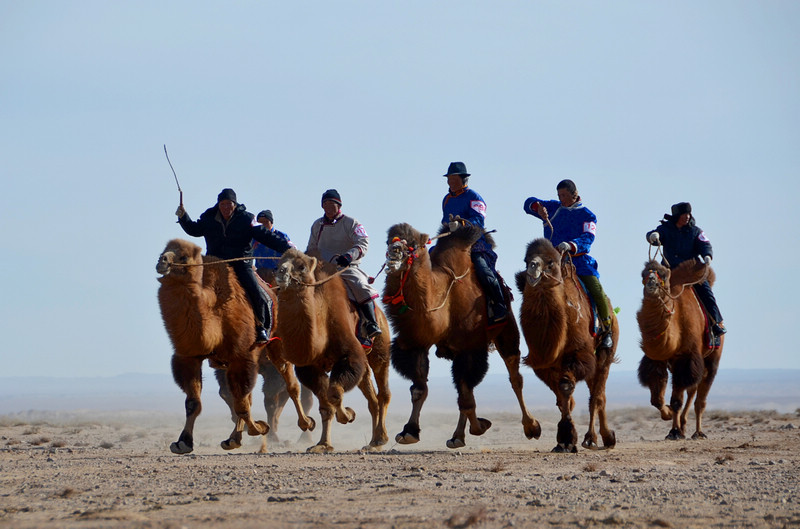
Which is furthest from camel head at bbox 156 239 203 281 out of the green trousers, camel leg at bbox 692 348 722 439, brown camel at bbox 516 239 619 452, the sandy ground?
camel leg at bbox 692 348 722 439

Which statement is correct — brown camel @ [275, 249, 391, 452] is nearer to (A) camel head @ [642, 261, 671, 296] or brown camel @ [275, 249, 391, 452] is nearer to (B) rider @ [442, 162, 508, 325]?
(B) rider @ [442, 162, 508, 325]

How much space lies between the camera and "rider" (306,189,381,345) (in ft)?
44.5

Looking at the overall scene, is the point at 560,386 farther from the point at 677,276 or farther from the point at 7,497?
the point at 7,497

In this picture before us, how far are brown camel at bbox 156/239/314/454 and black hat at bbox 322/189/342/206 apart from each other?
1.67 meters

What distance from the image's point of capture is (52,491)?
947 cm

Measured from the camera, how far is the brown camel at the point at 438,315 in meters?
12.6

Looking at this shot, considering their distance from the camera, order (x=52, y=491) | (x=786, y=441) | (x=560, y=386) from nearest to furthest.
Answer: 1. (x=52, y=491)
2. (x=560, y=386)
3. (x=786, y=441)

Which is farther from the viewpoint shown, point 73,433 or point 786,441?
point 73,433

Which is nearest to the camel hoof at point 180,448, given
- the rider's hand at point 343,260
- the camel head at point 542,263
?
the rider's hand at point 343,260

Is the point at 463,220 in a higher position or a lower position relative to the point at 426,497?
higher

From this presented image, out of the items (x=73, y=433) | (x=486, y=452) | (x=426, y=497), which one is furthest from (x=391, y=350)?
(x=73, y=433)

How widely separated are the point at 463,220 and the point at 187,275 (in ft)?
10.9

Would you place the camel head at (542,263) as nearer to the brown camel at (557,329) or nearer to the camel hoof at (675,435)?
the brown camel at (557,329)

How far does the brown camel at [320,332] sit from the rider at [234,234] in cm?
53
